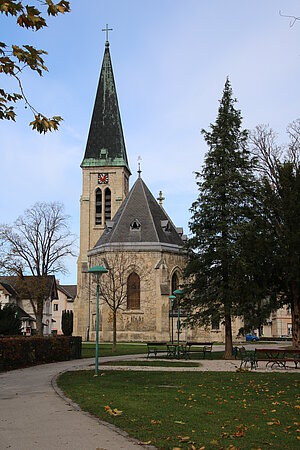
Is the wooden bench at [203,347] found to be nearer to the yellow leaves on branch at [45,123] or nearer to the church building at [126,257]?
the church building at [126,257]

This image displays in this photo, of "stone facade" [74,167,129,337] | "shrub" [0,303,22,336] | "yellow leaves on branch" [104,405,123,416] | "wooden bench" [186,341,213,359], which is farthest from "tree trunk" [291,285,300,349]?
"stone facade" [74,167,129,337]

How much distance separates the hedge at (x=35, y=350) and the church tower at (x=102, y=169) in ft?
105

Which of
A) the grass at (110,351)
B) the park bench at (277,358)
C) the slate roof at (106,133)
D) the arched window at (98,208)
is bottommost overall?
the grass at (110,351)

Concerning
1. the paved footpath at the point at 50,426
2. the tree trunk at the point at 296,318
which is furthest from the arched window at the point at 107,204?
the paved footpath at the point at 50,426

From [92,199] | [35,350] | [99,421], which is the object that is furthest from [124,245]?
[99,421]

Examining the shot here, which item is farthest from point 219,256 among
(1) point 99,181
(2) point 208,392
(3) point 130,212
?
(1) point 99,181

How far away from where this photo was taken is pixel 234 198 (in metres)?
28.3

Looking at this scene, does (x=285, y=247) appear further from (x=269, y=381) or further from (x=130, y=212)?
(x=130, y=212)

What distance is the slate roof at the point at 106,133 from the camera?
202 feet

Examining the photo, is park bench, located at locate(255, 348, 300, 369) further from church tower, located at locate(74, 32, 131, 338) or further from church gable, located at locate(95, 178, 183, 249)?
church tower, located at locate(74, 32, 131, 338)

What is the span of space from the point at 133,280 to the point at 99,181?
1577 cm

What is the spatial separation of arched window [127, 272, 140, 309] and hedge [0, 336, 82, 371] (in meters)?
23.1

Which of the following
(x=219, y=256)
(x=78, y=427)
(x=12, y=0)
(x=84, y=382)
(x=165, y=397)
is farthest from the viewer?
(x=219, y=256)

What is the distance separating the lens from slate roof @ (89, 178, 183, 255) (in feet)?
165
